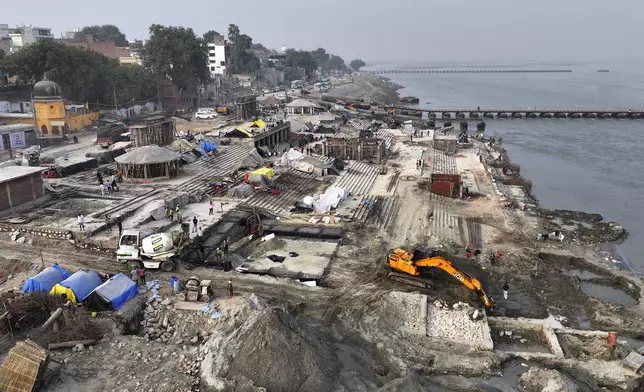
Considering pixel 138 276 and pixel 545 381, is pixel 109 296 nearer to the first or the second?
pixel 138 276

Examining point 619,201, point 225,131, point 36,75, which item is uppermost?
point 36,75

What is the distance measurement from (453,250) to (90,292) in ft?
56.4

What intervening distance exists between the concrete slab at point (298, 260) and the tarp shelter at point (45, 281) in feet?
24.8

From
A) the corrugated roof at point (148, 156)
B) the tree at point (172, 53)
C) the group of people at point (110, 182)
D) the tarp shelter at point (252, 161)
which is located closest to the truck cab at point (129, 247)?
the group of people at point (110, 182)

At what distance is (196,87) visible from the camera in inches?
3319

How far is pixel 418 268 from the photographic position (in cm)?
2100

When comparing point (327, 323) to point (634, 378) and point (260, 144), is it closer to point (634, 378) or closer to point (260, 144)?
point (634, 378)

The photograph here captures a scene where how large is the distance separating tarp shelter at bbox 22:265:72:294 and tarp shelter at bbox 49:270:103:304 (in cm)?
64

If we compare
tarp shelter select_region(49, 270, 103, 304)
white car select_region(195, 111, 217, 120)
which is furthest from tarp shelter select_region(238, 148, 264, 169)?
white car select_region(195, 111, 217, 120)

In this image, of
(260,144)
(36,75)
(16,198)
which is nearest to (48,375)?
(16,198)

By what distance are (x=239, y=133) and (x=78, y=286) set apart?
29195mm

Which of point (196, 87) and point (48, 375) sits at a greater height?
point (196, 87)

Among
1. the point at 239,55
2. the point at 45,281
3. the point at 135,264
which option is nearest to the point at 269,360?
the point at 135,264

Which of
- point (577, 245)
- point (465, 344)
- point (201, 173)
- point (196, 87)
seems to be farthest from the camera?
point (196, 87)
